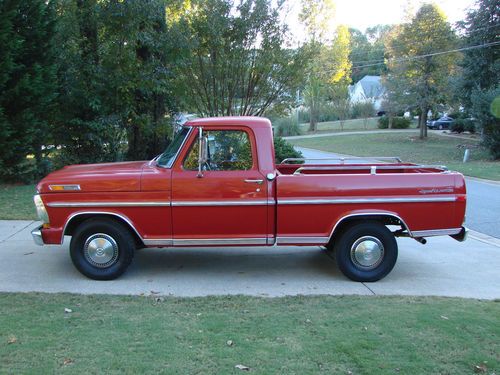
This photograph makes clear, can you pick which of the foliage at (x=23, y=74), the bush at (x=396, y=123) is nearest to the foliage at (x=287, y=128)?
the bush at (x=396, y=123)

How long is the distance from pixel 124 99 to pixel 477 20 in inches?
957

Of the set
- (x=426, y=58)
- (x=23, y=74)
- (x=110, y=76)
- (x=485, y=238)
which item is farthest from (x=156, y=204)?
(x=426, y=58)

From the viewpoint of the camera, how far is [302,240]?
230 inches

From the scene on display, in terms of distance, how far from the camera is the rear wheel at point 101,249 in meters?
5.79

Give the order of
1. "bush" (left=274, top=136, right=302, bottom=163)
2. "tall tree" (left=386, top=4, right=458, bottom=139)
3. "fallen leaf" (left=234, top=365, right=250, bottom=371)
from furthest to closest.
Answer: "tall tree" (left=386, top=4, right=458, bottom=139) < "bush" (left=274, top=136, right=302, bottom=163) < "fallen leaf" (left=234, top=365, right=250, bottom=371)

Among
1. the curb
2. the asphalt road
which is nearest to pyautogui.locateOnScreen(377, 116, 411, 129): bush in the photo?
the asphalt road

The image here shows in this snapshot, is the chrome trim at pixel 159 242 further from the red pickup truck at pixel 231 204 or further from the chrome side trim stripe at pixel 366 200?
the chrome side trim stripe at pixel 366 200

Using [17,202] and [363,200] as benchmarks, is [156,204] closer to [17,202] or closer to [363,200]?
[363,200]

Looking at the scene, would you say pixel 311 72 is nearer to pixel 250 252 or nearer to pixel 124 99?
pixel 124 99

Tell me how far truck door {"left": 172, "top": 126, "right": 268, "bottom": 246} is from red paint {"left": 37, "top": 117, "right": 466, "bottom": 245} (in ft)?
0.04

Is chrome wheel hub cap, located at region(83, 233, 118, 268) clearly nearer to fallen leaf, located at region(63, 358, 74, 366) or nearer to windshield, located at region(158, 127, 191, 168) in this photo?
windshield, located at region(158, 127, 191, 168)

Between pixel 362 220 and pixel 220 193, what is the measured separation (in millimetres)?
1811

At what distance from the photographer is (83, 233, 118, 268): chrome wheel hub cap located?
19.1ft

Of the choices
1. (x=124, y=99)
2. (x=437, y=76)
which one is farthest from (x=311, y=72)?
(x=437, y=76)
